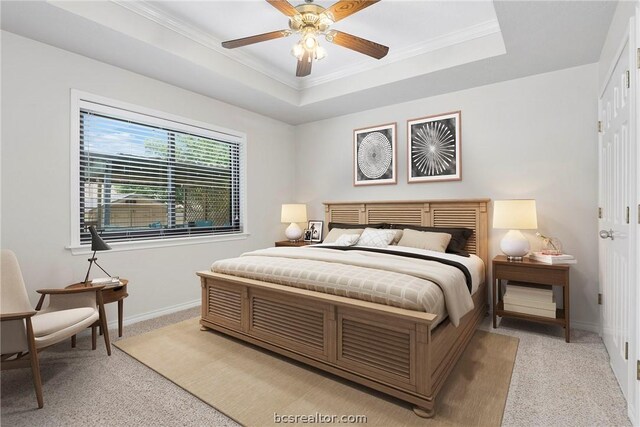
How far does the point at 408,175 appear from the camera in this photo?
4176 millimetres

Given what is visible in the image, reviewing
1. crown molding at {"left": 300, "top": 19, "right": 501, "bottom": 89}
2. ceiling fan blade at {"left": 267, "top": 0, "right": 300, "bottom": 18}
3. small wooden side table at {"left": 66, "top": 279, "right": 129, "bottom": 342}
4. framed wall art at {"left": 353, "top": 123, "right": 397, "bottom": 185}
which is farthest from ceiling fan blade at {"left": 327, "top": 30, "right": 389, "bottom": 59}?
small wooden side table at {"left": 66, "top": 279, "right": 129, "bottom": 342}

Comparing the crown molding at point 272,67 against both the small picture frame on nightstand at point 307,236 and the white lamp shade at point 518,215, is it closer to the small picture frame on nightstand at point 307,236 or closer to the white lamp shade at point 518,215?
the white lamp shade at point 518,215

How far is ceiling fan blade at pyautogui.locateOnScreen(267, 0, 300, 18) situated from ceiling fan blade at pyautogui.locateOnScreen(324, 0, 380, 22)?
0.76 feet

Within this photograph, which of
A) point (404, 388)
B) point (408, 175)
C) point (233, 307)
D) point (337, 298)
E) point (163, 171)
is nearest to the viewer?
point (404, 388)

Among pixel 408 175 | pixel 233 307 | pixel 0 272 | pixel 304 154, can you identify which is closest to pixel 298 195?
pixel 304 154

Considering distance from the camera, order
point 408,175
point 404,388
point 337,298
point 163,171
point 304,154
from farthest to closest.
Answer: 1. point 304,154
2. point 408,175
3. point 163,171
4. point 337,298
5. point 404,388

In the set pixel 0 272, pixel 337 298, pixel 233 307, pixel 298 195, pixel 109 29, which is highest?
pixel 109 29

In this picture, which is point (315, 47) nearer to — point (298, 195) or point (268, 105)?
point (268, 105)

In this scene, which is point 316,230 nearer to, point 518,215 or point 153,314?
point 153,314

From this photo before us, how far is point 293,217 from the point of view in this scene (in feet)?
15.2

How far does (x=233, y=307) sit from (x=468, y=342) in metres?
2.04

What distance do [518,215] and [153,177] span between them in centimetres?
379

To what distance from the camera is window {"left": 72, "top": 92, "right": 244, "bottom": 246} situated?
10.1 feet

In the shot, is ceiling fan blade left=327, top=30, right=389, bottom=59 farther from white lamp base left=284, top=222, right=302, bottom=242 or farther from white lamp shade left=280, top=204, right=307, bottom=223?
white lamp base left=284, top=222, right=302, bottom=242
